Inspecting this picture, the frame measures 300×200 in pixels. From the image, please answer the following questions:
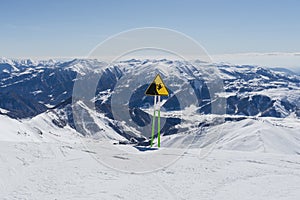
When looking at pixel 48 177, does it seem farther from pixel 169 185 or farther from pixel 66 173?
pixel 169 185

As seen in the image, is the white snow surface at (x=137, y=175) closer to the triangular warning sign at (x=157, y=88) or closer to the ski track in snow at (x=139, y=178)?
the ski track in snow at (x=139, y=178)

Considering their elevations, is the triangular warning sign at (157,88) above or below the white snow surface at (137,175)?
above

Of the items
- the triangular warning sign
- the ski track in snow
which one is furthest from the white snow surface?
the triangular warning sign

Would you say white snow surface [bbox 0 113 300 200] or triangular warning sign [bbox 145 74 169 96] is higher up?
triangular warning sign [bbox 145 74 169 96]

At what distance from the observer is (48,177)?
1708 centimetres

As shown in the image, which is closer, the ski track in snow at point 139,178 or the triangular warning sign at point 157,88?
the ski track in snow at point 139,178

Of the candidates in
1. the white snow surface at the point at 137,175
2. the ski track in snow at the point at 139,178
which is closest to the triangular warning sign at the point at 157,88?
the white snow surface at the point at 137,175

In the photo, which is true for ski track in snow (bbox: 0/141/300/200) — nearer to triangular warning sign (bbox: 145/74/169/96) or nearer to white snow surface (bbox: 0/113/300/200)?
white snow surface (bbox: 0/113/300/200)

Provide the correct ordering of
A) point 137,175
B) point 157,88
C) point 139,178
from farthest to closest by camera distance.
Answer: point 157,88, point 137,175, point 139,178

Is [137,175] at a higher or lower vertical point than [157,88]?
lower

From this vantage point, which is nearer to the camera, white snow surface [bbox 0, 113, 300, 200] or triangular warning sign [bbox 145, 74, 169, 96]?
white snow surface [bbox 0, 113, 300, 200]

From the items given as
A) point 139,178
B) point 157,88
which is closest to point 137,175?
point 139,178

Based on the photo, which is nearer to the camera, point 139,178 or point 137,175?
point 139,178

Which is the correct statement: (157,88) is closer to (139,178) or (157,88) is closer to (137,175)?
(137,175)
